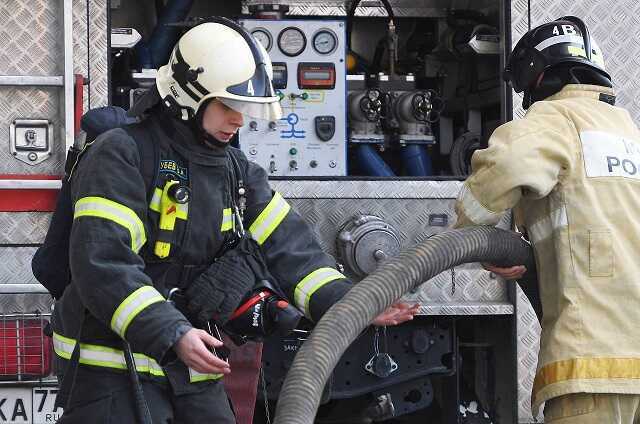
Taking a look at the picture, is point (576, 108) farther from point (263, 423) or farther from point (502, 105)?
point (263, 423)

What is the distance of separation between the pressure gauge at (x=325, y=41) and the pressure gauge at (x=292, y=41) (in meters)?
0.05

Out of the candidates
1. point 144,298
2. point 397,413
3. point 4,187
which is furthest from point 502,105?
point 144,298

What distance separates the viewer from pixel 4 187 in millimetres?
4820

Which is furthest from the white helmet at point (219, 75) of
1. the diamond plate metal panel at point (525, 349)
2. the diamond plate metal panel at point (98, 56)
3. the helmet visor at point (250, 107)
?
the diamond plate metal panel at point (525, 349)

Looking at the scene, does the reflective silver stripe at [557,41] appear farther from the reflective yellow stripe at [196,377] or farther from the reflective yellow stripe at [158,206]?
the reflective yellow stripe at [196,377]

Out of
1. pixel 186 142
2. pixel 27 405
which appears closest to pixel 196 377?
pixel 186 142

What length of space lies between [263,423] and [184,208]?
216cm

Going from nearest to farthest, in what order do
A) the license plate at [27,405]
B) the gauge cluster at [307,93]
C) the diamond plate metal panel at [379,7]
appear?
the license plate at [27,405] → the gauge cluster at [307,93] → the diamond plate metal panel at [379,7]

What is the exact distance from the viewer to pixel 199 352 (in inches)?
128

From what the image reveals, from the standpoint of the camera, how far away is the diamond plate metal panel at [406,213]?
5.16 meters

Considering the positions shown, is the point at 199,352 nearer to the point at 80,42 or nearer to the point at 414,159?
the point at 80,42

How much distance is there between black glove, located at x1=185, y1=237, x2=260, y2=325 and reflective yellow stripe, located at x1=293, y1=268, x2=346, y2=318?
0.25m

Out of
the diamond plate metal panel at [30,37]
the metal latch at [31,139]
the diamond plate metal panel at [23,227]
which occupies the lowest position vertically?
the diamond plate metal panel at [23,227]

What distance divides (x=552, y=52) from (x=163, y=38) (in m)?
2.19
